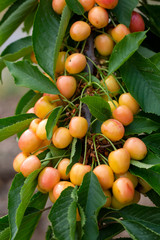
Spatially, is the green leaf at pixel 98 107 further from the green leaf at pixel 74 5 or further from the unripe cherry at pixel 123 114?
the green leaf at pixel 74 5

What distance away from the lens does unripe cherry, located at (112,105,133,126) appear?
0.59m

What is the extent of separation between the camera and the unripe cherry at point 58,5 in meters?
0.67

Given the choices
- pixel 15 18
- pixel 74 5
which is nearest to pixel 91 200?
pixel 74 5

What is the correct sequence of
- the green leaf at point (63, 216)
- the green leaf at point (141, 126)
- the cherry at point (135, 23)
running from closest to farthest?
1. the green leaf at point (63, 216)
2. the green leaf at point (141, 126)
3. the cherry at point (135, 23)

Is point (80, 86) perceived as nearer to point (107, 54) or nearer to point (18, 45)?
point (107, 54)

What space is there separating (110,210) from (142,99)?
215 mm

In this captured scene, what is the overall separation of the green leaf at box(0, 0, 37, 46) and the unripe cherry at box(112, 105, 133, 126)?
35 cm

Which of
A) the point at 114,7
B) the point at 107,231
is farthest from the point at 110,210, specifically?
the point at 114,7

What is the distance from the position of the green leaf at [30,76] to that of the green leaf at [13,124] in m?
0.08

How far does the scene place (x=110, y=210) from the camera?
585 mm

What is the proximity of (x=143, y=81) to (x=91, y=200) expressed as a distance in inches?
10.1

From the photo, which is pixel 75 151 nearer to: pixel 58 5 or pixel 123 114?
pixel 123 114

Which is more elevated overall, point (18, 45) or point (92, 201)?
point (18, 45)

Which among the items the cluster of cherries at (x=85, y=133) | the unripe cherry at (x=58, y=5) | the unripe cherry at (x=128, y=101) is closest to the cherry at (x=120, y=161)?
the cluster of cherries at (x=85, y=133)
